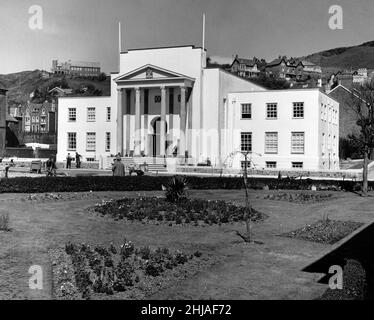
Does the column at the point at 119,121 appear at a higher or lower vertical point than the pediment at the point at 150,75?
lower

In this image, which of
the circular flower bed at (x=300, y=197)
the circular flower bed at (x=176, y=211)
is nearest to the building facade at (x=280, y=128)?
the circular flower bed at (x=300, y=197)

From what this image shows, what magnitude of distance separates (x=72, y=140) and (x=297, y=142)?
2794 centimetres

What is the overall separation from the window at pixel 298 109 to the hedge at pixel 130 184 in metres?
20.7

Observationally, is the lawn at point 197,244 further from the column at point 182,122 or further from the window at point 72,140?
the window at point 72,140

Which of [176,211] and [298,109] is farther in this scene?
[298,109]

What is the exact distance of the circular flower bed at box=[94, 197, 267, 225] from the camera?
1634cm

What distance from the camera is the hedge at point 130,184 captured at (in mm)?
24297

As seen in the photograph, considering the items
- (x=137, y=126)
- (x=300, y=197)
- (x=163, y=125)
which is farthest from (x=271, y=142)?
(x=300, y=197)

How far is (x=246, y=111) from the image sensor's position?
176 feet

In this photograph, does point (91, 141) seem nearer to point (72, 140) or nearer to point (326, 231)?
point (72, 140)

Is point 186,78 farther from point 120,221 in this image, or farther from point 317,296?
point 317,296
